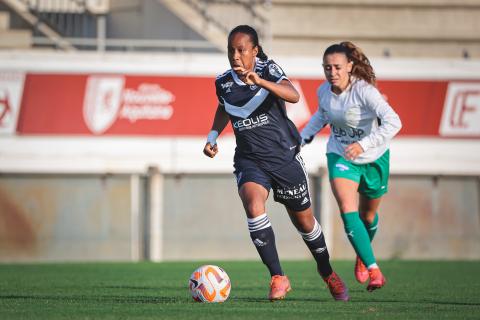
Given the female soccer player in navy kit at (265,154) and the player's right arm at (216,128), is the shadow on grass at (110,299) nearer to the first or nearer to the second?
the female soccer player in navy kit at (265,154)

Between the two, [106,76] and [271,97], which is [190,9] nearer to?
[106,76]

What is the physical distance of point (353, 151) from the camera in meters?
7.45

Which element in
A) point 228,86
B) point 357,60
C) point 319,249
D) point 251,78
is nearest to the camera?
point 251,78

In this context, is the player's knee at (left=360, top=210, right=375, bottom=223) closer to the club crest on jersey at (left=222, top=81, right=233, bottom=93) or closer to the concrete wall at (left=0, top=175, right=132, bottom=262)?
the club crest on jersey at (left=222, top=81, right=233, bottom=93)

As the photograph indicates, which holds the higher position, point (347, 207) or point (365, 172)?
point (365, 172)

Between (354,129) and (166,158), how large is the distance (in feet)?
26.8

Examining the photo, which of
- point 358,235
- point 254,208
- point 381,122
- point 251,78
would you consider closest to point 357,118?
point 381,122

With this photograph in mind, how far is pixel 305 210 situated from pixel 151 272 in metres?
5.12

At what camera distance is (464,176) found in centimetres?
1658

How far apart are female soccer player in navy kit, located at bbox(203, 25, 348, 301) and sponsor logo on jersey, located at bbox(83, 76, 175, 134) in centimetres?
856

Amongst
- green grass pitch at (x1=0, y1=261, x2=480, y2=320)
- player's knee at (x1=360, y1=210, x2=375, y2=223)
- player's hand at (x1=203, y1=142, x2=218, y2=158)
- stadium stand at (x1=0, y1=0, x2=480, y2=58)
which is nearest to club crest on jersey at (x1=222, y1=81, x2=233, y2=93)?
player's hand at (x1=203, y1=142, x2=218, y2=158)

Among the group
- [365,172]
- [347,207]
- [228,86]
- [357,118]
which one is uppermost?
[228,86]

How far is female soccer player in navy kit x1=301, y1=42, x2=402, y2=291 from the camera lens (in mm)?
7793

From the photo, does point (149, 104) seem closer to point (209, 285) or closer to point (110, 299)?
point (110, 299)
